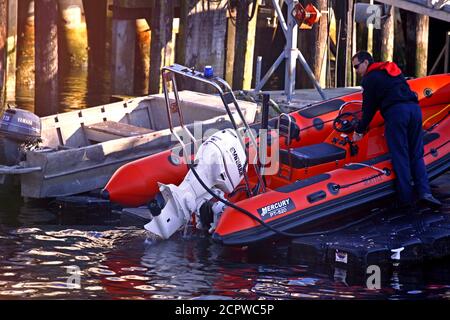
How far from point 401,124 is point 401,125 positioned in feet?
0.04

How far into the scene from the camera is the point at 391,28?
1585 cm

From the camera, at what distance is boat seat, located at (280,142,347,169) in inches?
392

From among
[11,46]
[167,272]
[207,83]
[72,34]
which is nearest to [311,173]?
[207,83]

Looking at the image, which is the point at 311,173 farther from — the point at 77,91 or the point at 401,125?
the point at 77,91

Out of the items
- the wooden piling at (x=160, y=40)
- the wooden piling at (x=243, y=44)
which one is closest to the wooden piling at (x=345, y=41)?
the wooden piling at (x=243, y=44)

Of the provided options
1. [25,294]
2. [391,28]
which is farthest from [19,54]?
[25,294]

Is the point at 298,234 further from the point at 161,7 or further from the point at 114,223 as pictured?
the point at 161,7

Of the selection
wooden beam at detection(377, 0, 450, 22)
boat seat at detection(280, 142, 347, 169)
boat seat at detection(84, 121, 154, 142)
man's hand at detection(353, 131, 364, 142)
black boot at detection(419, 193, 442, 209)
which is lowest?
black boot at detection(419, 193, 442, 209)

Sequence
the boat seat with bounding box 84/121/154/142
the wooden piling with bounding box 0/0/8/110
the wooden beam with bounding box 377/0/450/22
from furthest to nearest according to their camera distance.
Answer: the wooden piling with bounding box 0/0/8/110, the wooden beam with bounding box 377/0/450/22, the boat seat with bounding box 84/121/154/142

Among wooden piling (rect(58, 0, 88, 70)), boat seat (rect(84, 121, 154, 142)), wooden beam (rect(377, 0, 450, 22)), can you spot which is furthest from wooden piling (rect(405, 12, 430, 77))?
wooden piling (rect(58, 0, 88, 70))

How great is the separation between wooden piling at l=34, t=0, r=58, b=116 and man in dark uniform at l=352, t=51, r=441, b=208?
616 cm

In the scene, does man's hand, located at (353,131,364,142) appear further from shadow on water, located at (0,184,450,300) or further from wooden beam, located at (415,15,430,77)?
wooden beam, located at (415,15,430,77)

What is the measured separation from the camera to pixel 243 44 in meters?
15.0
